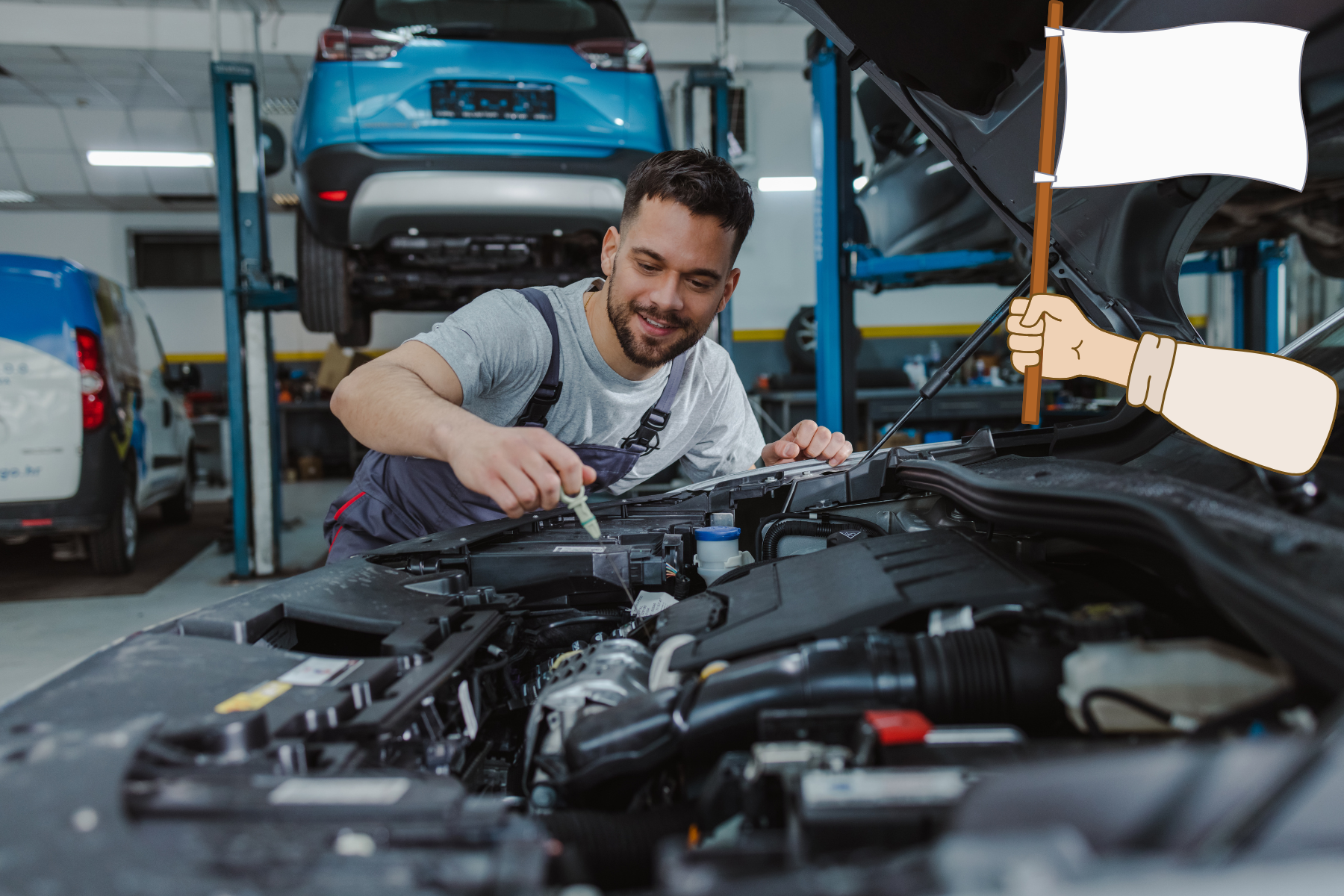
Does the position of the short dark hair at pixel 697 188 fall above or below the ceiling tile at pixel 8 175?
below

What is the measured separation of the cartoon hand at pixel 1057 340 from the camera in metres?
1.27

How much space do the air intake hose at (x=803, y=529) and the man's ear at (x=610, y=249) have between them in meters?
0.74

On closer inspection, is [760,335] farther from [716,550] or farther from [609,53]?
[716,550]

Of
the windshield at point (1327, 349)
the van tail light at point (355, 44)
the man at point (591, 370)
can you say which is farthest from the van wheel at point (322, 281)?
the windshield at point (1327, 349)

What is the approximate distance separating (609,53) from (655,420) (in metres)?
1.66

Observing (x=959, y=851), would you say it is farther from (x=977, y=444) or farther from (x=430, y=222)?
(x=430, y=222)

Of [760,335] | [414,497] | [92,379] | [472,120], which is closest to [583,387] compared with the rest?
[414,497]

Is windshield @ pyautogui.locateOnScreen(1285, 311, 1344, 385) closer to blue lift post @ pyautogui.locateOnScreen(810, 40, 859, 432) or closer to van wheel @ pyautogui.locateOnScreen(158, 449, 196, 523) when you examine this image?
blue lift post @ pyautogui.locateOnScreen(810, 40, 859, 432)

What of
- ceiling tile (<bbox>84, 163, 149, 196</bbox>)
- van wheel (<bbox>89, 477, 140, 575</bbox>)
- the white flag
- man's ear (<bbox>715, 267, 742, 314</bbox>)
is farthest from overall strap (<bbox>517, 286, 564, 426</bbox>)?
ceiling tile (<bbox>84, 163, 149, 196</bbox>)

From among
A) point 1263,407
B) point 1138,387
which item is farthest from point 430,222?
point 1263,407

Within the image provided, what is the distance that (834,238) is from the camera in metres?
3.31

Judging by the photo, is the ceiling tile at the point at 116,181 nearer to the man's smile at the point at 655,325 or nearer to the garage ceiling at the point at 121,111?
the garage ceiling at the point at 121,111

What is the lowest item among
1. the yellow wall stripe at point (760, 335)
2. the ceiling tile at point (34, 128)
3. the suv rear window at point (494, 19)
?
the yellow wall stripe at point (760, 335)

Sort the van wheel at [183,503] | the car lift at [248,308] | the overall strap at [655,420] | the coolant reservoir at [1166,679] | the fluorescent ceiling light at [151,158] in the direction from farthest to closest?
1. the fluorescent ceiling light at [151,158]
2. the van wheel at [183,503]
3. the car lift at [248,308]
4. the overall strap at [655,420]
5. the coolant reservoir at [1166,679]
